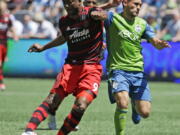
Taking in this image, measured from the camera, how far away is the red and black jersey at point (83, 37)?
9859 mm

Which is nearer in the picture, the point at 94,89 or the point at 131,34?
the point at 94,89

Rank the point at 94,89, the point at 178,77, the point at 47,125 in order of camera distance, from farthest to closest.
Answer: the point at 178,77, the point at 47,125, the point at 94,89

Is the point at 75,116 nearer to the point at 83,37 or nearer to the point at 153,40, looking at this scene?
the point at 83,37

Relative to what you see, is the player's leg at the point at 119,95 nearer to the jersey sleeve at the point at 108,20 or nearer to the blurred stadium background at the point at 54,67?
the jersey sleeve at the point at 108,20

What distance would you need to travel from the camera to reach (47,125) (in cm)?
1238

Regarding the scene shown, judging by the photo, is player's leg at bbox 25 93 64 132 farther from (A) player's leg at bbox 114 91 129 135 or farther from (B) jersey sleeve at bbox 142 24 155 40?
(B) jersey sleeve at bbox 142 24 155 40

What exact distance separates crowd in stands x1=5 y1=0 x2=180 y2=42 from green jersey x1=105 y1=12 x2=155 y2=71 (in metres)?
13.8

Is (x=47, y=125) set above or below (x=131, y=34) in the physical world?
below

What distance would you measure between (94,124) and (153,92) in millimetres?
7861

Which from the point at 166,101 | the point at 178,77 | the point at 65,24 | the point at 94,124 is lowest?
the point at 178,77

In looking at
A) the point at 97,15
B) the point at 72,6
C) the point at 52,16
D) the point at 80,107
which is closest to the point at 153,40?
the point at 97,15

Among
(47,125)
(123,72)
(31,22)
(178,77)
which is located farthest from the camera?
(31,22)

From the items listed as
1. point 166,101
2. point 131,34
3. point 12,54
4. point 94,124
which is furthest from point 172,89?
point 131,34

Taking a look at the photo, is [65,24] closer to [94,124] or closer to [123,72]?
[123,72]
